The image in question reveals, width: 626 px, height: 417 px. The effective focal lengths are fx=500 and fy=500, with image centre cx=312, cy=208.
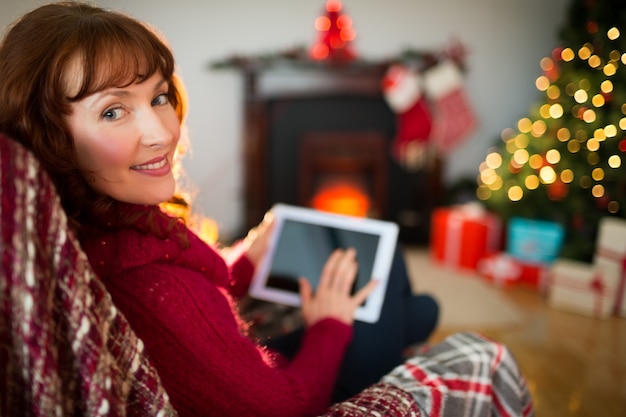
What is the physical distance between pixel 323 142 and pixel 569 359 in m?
1.81

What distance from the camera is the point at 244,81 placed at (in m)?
2.97

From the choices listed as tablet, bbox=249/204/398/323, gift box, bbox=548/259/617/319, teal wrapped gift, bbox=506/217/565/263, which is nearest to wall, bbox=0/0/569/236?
teal wrapped gift, bbox=506/217/565/263

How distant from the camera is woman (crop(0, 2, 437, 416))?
674 millimetres

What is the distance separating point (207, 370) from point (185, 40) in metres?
2.60

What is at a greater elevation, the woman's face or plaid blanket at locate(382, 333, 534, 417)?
the woman's face

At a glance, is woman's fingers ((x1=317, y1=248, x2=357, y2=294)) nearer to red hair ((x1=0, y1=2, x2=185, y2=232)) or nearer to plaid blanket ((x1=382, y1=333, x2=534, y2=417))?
plaid blanket ((x1=382, y1=333, x2=534, y2=417))

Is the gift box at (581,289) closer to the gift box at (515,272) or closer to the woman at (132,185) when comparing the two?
the gift box at (515,272)

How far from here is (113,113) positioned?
0.75 metres

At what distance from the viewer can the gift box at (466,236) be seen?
107 inches

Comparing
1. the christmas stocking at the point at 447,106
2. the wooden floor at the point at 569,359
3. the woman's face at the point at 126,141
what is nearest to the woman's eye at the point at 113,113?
the woman's face at the point at 126,141

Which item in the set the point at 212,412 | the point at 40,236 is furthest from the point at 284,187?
the point at 40,236

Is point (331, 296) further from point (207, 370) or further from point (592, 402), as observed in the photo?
point (592, 402)

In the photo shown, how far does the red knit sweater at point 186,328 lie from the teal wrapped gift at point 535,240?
2080 mm

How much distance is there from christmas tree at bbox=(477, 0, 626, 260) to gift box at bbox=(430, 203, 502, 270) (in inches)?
4.2
